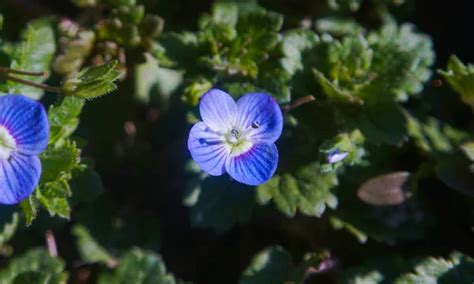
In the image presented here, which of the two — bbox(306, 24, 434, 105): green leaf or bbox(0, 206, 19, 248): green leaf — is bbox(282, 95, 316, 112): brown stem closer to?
bbox(306, 24, 434, 105): green leaf

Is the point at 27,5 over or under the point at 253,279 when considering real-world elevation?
over

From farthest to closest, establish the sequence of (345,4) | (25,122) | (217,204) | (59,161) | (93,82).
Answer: (345,4)
(217,204)
(59,161)
(93,82)
(25,122)

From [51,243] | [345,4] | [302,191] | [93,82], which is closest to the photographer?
[93,82]

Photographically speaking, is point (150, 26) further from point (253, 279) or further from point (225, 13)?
point (253, 279)

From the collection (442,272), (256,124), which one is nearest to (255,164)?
(256,124)

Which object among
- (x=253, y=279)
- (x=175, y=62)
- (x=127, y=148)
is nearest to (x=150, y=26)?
(x=175, y=62)

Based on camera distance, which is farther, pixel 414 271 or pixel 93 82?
pixel 414 271

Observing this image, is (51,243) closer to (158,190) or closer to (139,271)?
(139,271)
